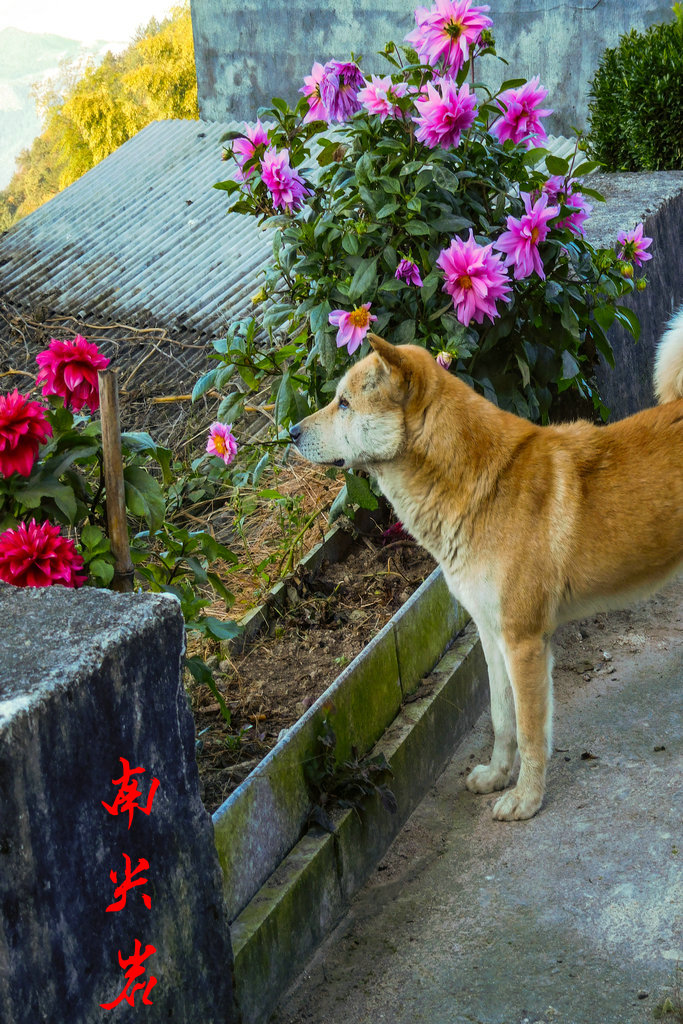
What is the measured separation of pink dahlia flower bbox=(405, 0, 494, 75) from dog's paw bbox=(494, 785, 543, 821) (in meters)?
3.12

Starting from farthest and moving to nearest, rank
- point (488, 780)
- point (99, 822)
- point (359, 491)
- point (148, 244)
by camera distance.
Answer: point (148, 244), point (359, 491), point (488, 780), point (99, 822)

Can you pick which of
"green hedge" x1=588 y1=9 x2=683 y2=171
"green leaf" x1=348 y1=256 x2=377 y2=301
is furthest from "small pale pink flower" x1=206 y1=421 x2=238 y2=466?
"green hedge" x1=588 y1=9 x2=683 y2=171

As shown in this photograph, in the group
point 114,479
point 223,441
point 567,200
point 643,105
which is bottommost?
point 223,441

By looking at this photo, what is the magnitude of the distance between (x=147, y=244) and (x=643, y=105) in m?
4.52

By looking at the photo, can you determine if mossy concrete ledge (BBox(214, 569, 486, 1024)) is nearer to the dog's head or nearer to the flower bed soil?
the flower bed soil

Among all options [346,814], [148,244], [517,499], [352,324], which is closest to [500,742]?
[346,814]

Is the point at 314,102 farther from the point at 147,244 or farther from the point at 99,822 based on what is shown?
the point at 147,244

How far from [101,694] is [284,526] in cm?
307

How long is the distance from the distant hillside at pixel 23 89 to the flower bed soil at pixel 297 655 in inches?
1065

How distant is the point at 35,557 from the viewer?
2.56 metres

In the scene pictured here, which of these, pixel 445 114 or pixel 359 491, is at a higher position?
pixel 445 114

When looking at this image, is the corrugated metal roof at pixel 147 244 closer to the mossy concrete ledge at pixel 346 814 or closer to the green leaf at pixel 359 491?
the green leaf at pixel 359 491

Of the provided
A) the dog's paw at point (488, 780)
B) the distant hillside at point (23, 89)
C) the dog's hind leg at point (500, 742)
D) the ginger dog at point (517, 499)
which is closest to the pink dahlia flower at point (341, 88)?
the ginger dog at point (517, 499)

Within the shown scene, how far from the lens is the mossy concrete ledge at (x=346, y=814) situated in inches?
115
